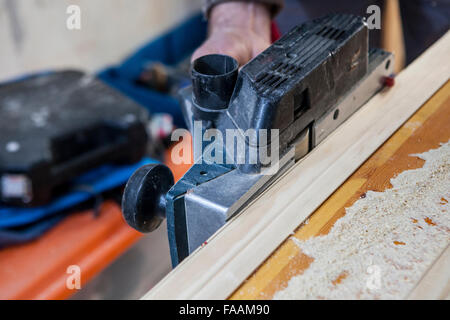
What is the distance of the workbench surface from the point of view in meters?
0.55

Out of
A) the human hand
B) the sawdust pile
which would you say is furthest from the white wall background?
the sawdust pile

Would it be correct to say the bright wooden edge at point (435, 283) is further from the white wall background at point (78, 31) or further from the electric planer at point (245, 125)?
the white wall background at point (78, 31)

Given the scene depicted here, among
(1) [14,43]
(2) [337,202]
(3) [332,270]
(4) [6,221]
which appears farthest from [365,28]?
(1) [14,43]

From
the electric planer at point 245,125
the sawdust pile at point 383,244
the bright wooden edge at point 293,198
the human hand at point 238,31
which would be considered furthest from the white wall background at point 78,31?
the sawdust pile at point 383,244

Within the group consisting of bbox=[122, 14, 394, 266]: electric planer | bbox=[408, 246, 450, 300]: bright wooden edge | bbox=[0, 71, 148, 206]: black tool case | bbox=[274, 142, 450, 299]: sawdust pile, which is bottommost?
bbox=[0, 71, 148, 206]: black tool case

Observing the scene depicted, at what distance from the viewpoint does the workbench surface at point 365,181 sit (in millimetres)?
551

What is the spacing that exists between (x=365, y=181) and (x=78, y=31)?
1.95 metres

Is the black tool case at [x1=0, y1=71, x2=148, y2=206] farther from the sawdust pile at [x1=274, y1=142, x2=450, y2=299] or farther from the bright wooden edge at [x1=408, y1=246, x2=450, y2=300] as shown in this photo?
the bright wooden edge at [x1=408, y1=246, x2=450, y2=300]

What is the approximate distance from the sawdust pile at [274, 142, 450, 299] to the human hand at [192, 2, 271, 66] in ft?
1.46

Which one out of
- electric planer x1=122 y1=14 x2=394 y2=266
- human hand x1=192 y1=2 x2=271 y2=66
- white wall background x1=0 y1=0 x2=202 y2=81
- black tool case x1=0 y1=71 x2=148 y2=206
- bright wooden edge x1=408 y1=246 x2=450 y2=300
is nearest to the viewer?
bright wooden edge x1=408 y1=246 x2=450 y2=300

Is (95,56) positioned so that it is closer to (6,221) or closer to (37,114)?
(37,114)

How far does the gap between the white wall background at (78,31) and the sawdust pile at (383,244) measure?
6.01 ft

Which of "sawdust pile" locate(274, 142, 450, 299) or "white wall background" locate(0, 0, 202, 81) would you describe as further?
"white wall background" locate(0, 0, 202, 81)
